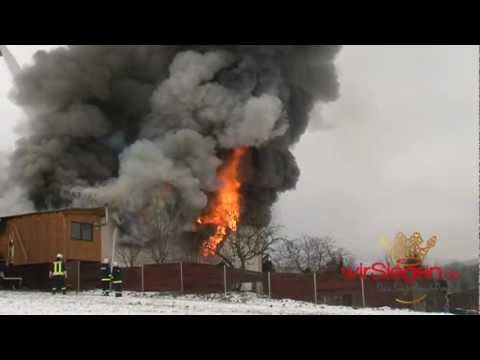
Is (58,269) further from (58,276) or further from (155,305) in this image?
(155,305)

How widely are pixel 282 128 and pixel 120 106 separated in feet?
39.9

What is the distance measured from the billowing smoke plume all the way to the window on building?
32.1ft

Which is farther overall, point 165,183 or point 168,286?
point 165,183

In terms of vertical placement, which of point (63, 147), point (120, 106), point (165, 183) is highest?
point (120, 106)

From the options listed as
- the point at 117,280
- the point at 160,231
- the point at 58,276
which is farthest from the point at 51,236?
the point at 160,231

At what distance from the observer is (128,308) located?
69.3ft

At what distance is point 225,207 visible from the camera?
43.5 meters

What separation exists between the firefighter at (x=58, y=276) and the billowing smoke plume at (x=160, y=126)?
45.0ft

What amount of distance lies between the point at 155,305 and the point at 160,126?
23.6 m

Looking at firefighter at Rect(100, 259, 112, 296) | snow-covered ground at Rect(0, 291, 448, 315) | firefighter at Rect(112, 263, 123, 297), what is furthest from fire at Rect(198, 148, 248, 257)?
firefighter at Rect(112, 263, 123, 297)

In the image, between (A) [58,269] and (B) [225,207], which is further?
(B) [225,207]

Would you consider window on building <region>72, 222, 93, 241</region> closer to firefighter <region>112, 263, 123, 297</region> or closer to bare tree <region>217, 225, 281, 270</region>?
firefighter <region>112, 263, 123, 297</region>

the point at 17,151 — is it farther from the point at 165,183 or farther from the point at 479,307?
the point at 479,307
